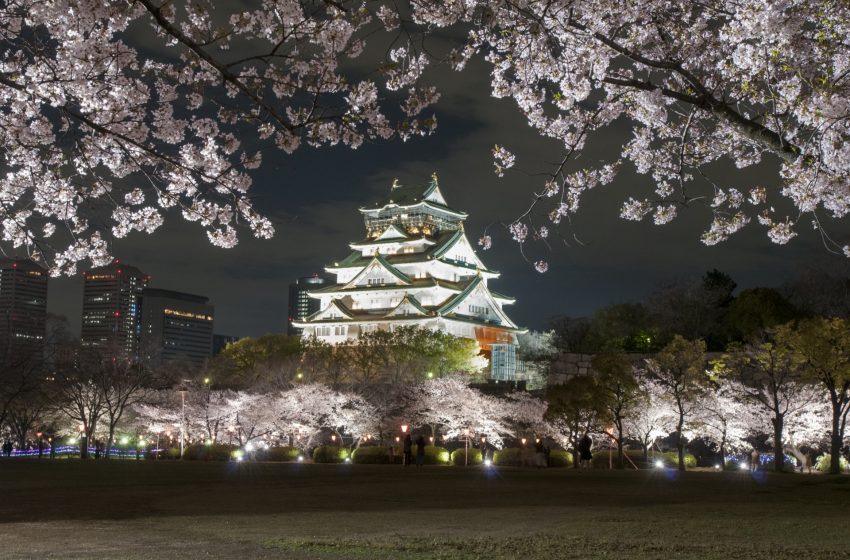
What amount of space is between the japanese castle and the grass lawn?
4794cm

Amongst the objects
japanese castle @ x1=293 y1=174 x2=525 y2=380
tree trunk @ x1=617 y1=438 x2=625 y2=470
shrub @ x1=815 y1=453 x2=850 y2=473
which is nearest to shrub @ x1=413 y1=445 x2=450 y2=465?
tree trunk @ x1=617 y1=438 x2=625 y2=470

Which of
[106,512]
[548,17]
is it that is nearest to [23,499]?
[106,512]

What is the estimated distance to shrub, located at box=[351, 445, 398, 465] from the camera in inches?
1426

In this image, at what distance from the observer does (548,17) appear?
28.6ft

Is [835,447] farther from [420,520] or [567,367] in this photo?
[420,520]

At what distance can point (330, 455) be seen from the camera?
39719mm

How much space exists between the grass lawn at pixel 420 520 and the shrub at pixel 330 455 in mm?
20314

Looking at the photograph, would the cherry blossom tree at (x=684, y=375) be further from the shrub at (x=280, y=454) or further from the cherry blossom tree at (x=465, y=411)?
the shrub at (x=280, y=454)

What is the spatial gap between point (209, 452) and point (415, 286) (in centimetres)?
3226

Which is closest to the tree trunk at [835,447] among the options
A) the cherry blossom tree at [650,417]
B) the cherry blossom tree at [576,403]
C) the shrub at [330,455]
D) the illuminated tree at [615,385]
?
the illuminated tree at [615,385]

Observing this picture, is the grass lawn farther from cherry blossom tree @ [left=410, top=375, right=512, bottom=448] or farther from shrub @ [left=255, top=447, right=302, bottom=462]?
cherry blossom tree @ [left=410, top=375, right=512, bottom=448]

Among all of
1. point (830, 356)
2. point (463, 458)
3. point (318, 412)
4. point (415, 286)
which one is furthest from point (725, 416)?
point (415, 286)

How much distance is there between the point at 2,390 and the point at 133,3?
37691 millimetres

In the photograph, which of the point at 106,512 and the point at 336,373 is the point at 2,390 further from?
the point at 106,512
